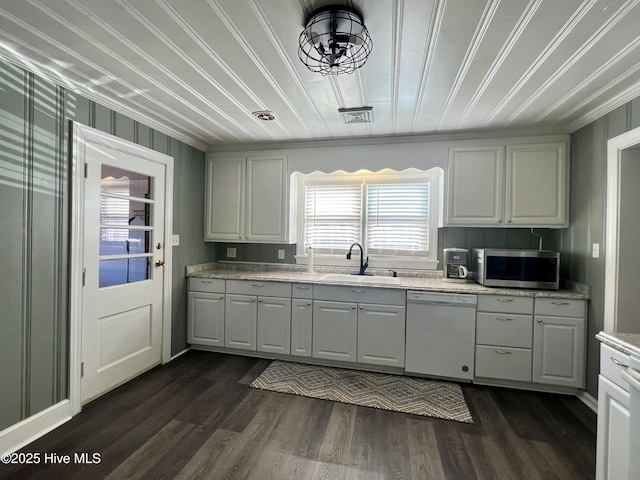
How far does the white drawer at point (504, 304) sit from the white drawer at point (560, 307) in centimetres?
7

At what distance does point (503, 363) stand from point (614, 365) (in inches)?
55.9

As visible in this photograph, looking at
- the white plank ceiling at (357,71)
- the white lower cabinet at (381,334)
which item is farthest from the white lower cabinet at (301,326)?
the white plank ceiling at (357,71)

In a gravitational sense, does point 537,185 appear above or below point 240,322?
above

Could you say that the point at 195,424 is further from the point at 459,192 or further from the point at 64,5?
the point at 459,192

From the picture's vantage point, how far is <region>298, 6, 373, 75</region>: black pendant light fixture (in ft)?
4.36

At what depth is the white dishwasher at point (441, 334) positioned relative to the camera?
263 cm

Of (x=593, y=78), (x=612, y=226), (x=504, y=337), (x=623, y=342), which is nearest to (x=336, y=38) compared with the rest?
(x=593, y=78)

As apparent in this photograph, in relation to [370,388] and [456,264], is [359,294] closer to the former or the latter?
[370,388]

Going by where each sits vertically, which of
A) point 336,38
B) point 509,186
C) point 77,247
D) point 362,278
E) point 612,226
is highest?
point 336,38

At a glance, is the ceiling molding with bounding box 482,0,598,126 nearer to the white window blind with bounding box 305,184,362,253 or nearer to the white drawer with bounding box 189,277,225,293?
the white window blind with bounding box 305,184,362,253

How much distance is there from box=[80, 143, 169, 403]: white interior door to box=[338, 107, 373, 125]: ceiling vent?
1.83 m

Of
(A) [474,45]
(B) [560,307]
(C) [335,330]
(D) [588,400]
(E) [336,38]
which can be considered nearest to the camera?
(E) [336,38]

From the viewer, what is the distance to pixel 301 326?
2994mm

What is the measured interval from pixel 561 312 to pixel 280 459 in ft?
8.12
